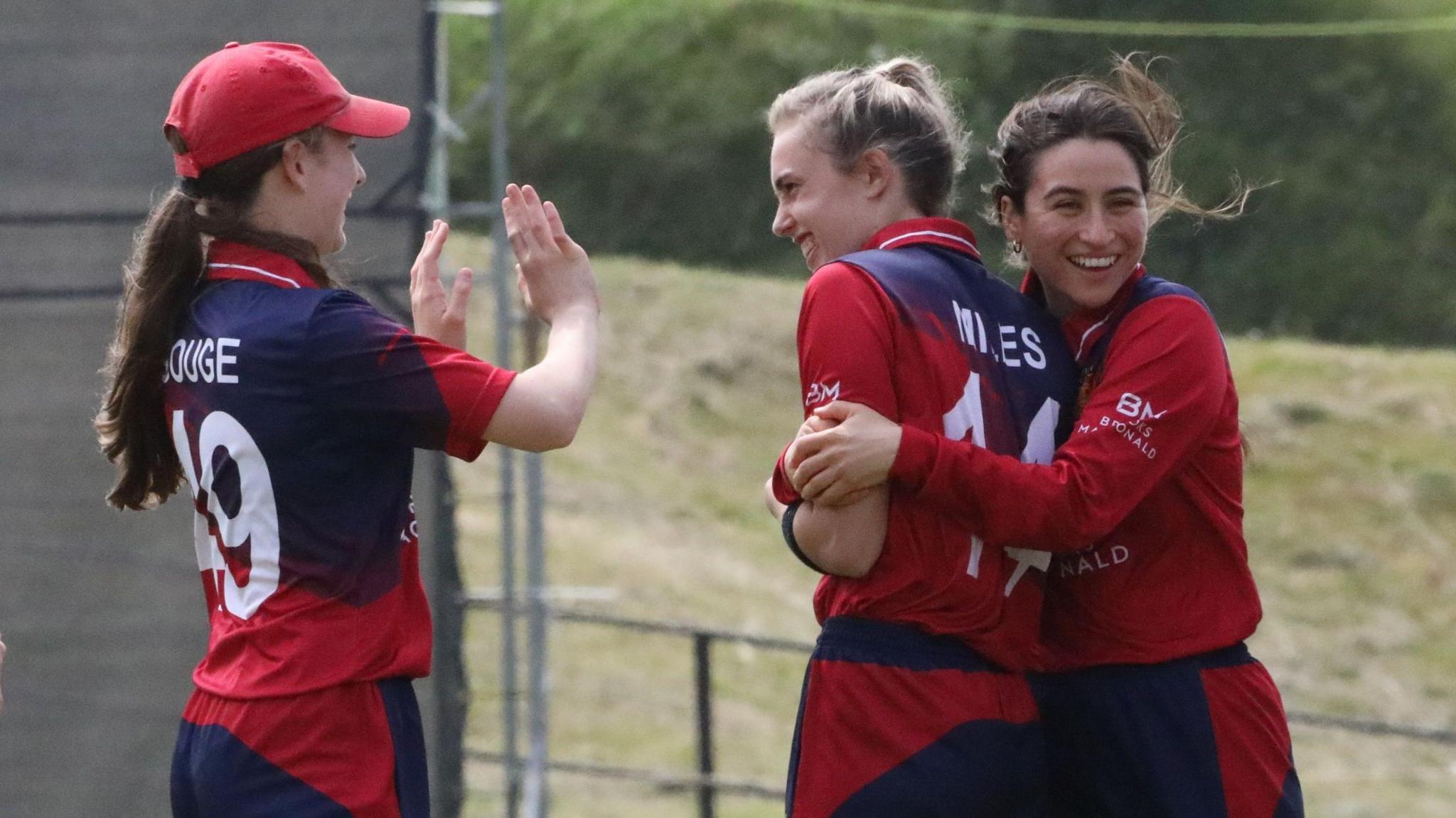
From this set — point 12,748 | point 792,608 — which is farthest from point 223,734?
point 792,608

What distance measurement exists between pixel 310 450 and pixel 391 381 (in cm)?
12

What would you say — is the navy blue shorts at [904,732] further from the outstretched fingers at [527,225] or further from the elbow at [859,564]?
the outstretched fingers at [527,225]

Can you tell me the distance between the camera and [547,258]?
206cm

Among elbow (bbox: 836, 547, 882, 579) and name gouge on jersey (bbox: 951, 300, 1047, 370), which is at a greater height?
name gouge on jersey (bbox: 951, 300, 1047, 370)

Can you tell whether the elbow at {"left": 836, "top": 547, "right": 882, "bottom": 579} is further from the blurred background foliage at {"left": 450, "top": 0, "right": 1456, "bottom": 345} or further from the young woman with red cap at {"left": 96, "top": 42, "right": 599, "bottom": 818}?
the blurred background foliage at {"left": 450, "top": 0, "right": 1456, "bottom": 345}

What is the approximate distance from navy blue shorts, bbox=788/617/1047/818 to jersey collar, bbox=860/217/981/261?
0.45 metres

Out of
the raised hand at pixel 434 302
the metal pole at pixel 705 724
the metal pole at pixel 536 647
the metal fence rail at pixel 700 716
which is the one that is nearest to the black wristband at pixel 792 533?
the raised hand at pixel 434 302

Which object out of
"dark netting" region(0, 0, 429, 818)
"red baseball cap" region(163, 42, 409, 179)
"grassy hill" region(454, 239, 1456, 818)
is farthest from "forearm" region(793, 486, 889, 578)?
"grassy hill" region(454, 239, 1456, 818)

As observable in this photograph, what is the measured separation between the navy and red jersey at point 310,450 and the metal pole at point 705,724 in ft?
11.1

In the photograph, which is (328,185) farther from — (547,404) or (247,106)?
(547,404)

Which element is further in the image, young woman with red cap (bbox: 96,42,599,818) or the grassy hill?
the grassy hill

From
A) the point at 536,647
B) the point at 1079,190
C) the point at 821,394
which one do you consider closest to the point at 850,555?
the point at 821,394

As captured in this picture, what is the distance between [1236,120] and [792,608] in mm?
3764

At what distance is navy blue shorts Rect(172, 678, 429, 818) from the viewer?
1928 millimetres
